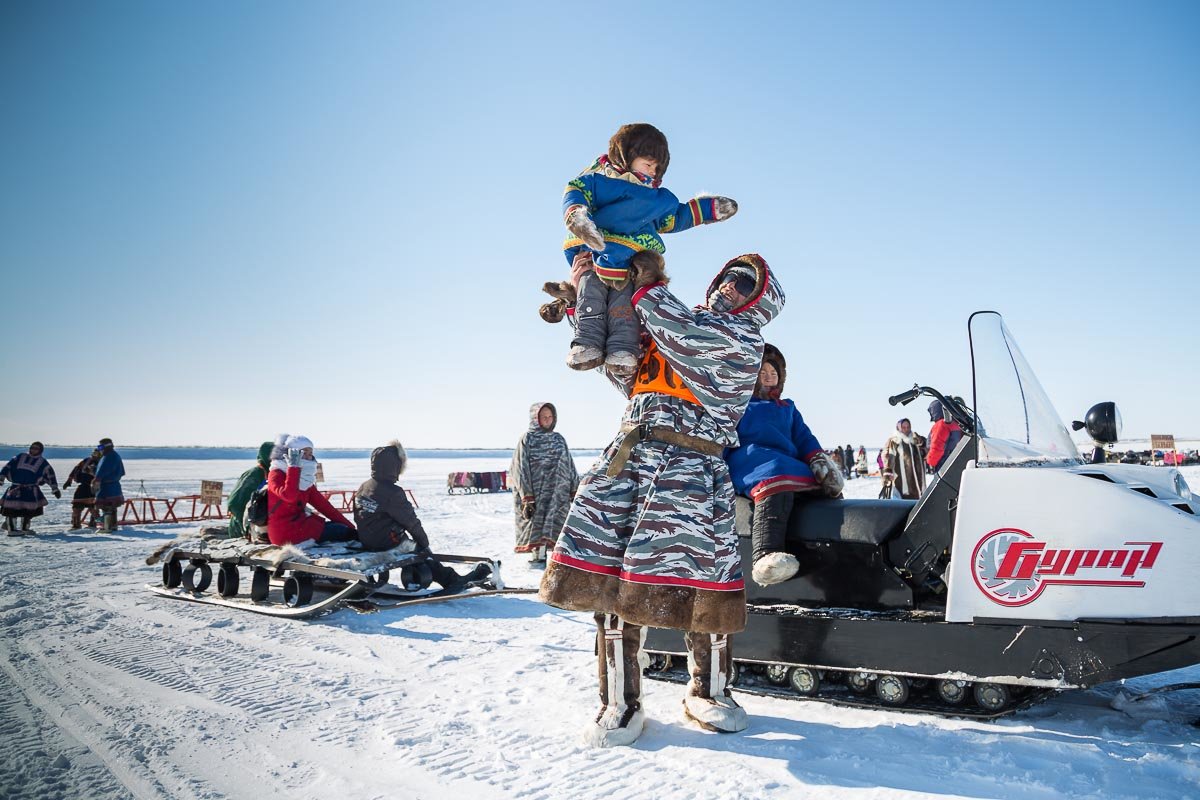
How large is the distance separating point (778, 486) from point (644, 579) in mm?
1140

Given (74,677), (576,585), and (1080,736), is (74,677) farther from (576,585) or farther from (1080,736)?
(1080,736)

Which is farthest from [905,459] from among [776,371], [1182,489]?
[1182,489]

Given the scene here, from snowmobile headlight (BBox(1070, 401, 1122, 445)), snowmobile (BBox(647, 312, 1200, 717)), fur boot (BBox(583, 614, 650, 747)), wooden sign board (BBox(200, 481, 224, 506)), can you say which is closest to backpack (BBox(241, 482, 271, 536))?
snowmobile (BBox(647, 312, 1200, 717))

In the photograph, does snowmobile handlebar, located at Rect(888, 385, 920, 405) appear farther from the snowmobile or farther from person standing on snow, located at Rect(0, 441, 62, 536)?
person standing on snow, located at Rect(0, 441, 62, 536)

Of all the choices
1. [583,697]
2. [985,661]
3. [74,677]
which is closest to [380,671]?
[583,697]

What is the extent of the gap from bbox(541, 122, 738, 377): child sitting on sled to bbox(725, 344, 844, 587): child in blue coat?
2.79 feet

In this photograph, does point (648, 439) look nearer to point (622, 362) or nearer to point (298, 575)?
point (622, 362)

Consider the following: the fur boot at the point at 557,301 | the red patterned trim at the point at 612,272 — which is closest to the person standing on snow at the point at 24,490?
the fur boot at the point at 557,301

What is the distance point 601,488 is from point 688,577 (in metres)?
0.47

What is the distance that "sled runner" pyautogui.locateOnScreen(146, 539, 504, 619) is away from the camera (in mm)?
5426

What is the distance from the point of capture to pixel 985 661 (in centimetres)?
268

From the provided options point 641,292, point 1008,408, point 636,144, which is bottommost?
point 1008,408

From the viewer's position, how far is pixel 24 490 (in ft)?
44.0

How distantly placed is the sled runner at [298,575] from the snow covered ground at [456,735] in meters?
0.84
